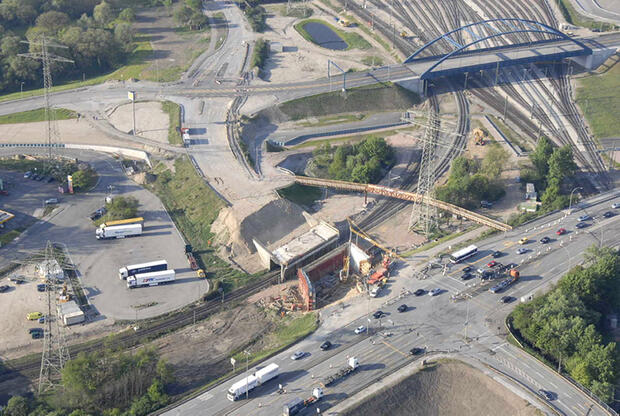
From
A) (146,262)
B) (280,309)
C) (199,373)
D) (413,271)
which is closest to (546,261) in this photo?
(413,271)

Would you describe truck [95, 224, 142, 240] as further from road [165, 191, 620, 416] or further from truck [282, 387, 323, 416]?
truck [282, 387, 323, 416]

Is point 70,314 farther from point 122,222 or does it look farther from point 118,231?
point 122,222

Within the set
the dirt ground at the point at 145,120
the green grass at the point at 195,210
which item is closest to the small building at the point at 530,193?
the green grass at the point at 195,210

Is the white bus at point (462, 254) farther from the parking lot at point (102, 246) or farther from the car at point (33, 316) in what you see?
the car at point (33, 316)

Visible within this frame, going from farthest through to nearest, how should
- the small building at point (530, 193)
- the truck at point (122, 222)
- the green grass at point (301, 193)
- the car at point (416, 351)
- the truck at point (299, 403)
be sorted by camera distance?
the green grass at point (301, 193), the small building at point (530, 193), the truck at point (122, 222), the car at point (416, 351), the truck at point (299, 403)

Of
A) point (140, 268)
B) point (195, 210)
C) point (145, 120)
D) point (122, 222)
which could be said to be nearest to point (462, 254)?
point (195, 210)

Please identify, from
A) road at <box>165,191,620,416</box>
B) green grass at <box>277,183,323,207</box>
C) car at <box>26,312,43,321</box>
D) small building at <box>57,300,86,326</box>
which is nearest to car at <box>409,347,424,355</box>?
road at <box>165,191,620,416</box>

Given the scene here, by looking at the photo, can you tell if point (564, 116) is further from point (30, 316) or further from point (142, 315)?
point (30, 316)
